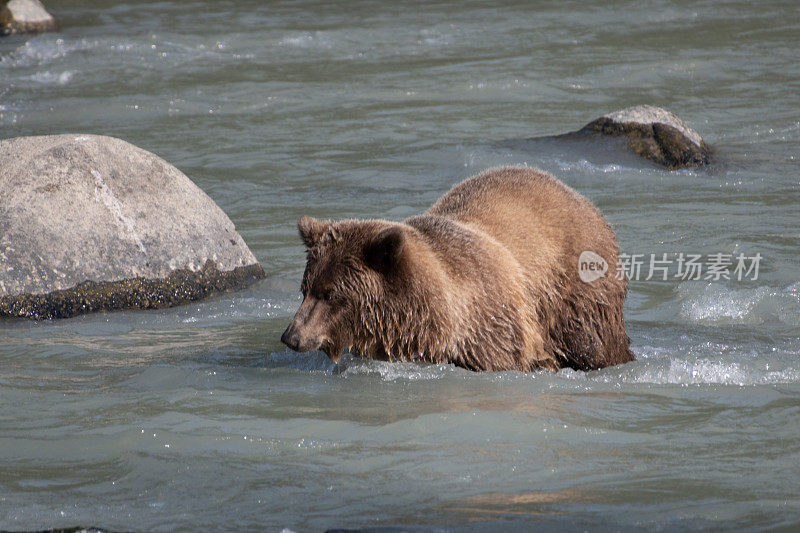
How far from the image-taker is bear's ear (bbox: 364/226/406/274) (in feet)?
20.6

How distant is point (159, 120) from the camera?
53.7ft

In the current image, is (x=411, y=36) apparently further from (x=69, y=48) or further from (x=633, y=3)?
(x=69, y=48)

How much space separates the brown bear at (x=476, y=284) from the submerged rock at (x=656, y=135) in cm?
591

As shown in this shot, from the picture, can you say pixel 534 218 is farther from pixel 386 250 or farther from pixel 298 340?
pixel 298 340

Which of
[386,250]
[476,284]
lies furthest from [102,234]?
[476,284]

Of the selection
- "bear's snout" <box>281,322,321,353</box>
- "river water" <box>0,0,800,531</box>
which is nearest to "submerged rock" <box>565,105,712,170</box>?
"river water" <box>0,0,800,531</box>

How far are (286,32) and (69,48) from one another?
14.4 ft

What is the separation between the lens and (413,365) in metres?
6.72

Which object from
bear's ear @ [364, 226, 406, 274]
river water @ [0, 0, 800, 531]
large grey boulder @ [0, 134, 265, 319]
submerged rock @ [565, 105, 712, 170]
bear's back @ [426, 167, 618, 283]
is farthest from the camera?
submerged rock @ [565, 105, 712, 170]

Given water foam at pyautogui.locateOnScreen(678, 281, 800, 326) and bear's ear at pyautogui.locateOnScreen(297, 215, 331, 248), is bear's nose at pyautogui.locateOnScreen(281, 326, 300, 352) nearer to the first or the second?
bear's ear at pyautogui.locateOnScreen(297, 215, 331, 248)

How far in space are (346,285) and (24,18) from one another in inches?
776

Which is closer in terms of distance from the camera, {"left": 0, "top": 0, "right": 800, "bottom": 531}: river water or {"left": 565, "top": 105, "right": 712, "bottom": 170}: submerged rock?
{"left": 0, "top": 0, "right": 800, "bottom": 531}: river water

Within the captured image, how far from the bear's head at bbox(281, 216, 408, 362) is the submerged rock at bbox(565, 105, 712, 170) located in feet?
24.2

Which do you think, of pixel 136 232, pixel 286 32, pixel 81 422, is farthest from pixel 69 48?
pixel 81 422
